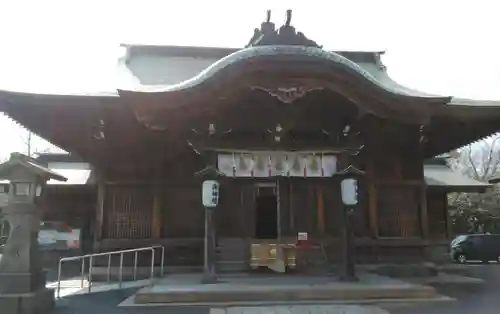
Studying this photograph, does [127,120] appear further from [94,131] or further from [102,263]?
[102,263]

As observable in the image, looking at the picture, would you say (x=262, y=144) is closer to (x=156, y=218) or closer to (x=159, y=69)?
(x=156, y=218)

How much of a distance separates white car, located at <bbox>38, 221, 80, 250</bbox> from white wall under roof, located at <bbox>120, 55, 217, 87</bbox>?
510 cm

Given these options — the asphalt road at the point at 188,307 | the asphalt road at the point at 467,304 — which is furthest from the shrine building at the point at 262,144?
the asphalt road at the point at 188,307

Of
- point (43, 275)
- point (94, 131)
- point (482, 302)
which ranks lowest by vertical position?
point (482, 302)

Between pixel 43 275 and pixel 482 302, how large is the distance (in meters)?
7.61

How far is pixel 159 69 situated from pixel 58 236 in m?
6.21

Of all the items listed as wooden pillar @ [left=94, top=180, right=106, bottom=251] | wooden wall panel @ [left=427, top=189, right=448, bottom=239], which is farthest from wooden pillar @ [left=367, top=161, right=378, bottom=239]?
wooden pillar @ [left=94, top=180, right=106, bottom=251]

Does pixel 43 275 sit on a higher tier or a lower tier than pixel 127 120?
lower

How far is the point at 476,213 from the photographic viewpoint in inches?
1007

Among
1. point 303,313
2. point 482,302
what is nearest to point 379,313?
point 303,313

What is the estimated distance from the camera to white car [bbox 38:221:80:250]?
13961 mm

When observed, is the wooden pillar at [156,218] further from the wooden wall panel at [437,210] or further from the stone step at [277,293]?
the wooden wall panel at [437,210]

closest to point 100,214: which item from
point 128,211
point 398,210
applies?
point 128,211

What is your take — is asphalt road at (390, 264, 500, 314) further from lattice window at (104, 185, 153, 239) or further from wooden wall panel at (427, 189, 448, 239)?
lattice window at (104, 185, 153, 239)
